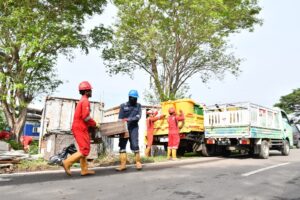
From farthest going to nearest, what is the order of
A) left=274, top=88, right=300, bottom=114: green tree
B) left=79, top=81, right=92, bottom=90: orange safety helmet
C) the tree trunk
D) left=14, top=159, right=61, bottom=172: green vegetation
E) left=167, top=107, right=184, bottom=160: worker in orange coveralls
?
left=274, top=88, right=300, bottom=114: green tree < the tree trunk < left=167, top=107, right=184, bottom=160: worker in orange coveralls < left=14, top=159, right=61, bottom=172: green vegetation < left=79, top=81, right=92, bottom=90: orange safety helmet

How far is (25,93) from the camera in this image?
16.2 meters

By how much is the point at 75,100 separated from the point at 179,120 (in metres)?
3.91

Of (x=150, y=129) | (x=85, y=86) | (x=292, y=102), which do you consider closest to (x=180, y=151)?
(x=150, y=129)

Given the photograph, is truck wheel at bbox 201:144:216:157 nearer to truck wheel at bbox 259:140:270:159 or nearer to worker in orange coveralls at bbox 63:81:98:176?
truck wheel at bbox 259:140:270:159

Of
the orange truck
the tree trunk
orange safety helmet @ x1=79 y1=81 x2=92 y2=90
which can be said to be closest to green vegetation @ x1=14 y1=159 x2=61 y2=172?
orange safety helmet @ x1=79 y1=81 x2=92 y2=90

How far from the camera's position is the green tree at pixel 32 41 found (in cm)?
1364

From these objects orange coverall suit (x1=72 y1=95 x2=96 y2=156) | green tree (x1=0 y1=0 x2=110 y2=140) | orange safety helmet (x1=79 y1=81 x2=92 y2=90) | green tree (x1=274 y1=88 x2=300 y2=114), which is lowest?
orange coverall suit (x1=72 y1=95 x2=96 y2=156)

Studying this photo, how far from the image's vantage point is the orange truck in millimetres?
13424

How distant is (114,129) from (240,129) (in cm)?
629

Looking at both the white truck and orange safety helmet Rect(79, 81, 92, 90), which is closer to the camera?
orange safety helmet Rect(79, 81, 92, 90)

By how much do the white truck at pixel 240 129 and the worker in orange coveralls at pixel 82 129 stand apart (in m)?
7.25

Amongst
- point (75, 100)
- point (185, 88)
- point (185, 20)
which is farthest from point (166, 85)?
point (75, 100)

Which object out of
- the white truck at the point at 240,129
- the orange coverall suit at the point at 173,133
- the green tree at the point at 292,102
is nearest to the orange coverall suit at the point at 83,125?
the orange coverall suit at the point at 173,133

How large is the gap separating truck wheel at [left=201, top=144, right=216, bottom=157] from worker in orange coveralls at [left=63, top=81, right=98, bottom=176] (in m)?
7.78
